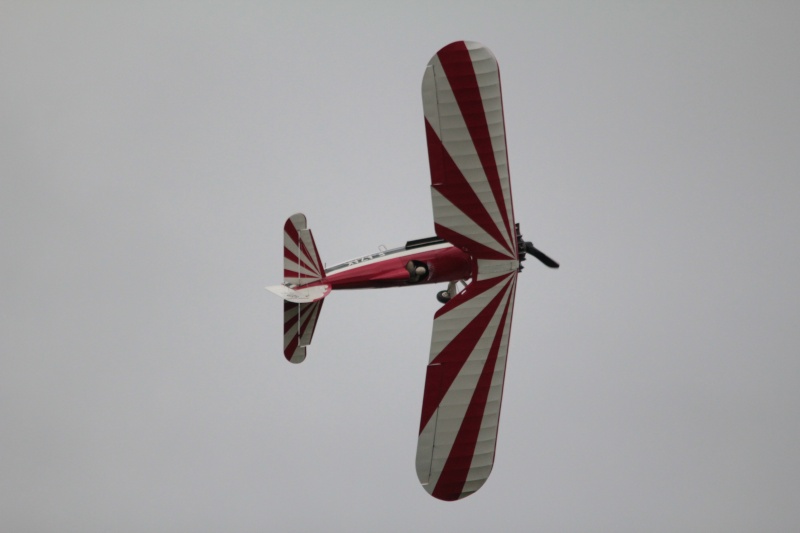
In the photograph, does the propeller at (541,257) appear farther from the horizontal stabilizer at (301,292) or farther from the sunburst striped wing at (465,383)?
the horizontal stabilizer at (301,292)

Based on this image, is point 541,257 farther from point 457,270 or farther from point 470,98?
point 470,98

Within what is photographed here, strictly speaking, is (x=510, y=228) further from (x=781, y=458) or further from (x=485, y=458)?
(x=781, y=458)

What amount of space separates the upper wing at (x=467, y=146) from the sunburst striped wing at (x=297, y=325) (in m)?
2.45

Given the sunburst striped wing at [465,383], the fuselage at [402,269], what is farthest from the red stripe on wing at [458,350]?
the fuselage at [402,269]

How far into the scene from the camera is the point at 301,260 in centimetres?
1509

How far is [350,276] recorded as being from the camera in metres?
15.2

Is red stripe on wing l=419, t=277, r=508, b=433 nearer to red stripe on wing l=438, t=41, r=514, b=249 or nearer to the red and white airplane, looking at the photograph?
the red and white airplane

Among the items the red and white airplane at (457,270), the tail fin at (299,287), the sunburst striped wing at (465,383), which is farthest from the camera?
the tail fin at (299,287)

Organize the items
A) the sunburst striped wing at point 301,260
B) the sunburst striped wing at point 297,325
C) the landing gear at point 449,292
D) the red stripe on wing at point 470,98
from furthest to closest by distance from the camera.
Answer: the landing gear at point 449,292 → the sunburst striped wing at point 297,325 → the sunburst striped wing at point 301,260 → the red stripe on wing at point 470,98

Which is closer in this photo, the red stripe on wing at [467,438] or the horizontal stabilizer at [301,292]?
the horizontal stabilizer at [301,292]

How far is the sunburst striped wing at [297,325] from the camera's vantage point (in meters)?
15.4

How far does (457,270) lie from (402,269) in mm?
784

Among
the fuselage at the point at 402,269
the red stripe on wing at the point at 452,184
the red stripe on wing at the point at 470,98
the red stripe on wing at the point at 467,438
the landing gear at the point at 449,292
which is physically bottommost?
the red stripe on wing at the point at 467,438

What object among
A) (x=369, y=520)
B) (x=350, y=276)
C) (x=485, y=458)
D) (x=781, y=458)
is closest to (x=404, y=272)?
(x=350, y=276)
